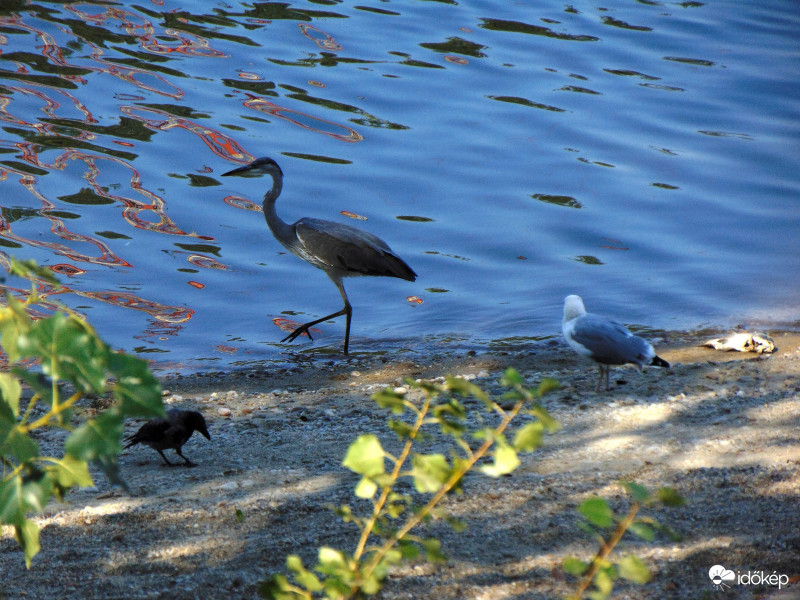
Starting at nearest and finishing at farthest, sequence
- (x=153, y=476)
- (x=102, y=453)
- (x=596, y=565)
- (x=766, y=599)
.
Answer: (x=102, y=453) → (x=596, y=565) → (x=766, y=599) → (x=153, y=476)

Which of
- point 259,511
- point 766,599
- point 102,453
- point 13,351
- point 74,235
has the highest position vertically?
point 13,351

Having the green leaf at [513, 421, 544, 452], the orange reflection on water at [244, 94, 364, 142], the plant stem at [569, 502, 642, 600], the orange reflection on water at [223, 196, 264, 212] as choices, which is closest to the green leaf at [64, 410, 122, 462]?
the green leaf at [513, 421, 544, 452]

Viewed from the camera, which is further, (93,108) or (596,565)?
(93,108)

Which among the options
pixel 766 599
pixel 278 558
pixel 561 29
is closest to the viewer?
pixel 766 599

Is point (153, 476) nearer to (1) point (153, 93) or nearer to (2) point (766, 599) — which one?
(2) point (766, 599)

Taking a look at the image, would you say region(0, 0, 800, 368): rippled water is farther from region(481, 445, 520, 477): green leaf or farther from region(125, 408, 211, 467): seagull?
region(481, 445, 520, 477): green leaf

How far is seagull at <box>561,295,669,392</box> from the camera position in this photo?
18.5 feet

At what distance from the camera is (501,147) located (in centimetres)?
1184

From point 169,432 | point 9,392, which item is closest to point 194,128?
point 169,432

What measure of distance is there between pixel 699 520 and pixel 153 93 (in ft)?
35.0

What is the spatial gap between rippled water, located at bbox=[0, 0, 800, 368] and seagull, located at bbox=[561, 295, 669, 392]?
1.99 metres

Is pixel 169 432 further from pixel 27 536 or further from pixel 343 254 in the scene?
pixel 343 254

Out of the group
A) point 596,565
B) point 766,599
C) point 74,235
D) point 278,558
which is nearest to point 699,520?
point 766,599

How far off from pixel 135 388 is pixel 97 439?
10 cm
